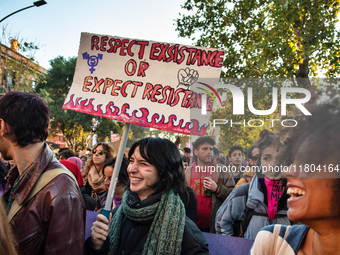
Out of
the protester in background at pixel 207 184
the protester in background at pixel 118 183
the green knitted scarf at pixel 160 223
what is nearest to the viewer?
the green knitted scarf at pixel 160 223

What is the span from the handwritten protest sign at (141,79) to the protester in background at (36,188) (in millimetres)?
896

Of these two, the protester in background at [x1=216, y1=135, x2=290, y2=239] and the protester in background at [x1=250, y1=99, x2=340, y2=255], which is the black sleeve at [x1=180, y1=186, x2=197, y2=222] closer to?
the protester in background at [x1=216, y1=135, x2=290, y2=239]

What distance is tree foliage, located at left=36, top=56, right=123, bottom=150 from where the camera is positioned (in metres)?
31.8

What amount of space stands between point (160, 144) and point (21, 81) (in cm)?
1837

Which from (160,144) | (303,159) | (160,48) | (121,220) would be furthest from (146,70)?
(303,159)

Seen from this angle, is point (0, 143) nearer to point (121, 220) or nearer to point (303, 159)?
point (121, 220)

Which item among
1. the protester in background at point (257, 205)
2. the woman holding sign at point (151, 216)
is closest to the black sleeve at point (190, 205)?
the protester in background at point (257, 205)

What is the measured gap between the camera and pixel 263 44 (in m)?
9.39

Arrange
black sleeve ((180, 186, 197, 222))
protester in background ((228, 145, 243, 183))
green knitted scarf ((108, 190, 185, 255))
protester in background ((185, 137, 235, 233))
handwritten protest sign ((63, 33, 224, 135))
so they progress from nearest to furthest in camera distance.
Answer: green knitted scarf ((108, 190, 185, 255)), handwritten protest sign ((63, 33, 224, 135)), black sleeve ((180, 186, 197, 222)), protester in background ((185, 137, 235, 233)), protester in background ((228, 145, 243, 183))

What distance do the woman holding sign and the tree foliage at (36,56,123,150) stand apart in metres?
30.4

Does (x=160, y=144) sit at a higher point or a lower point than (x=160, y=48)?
lower

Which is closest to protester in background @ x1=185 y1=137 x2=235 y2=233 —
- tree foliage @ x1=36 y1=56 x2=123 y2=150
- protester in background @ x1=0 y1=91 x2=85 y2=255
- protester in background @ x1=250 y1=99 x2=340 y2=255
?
protester in background @ x1=0 y1=91 x2=85 y2=255

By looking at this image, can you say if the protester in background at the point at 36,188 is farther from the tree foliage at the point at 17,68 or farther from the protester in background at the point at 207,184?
the tree foliage at the point at 17,68

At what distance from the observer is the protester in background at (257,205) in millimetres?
2891
